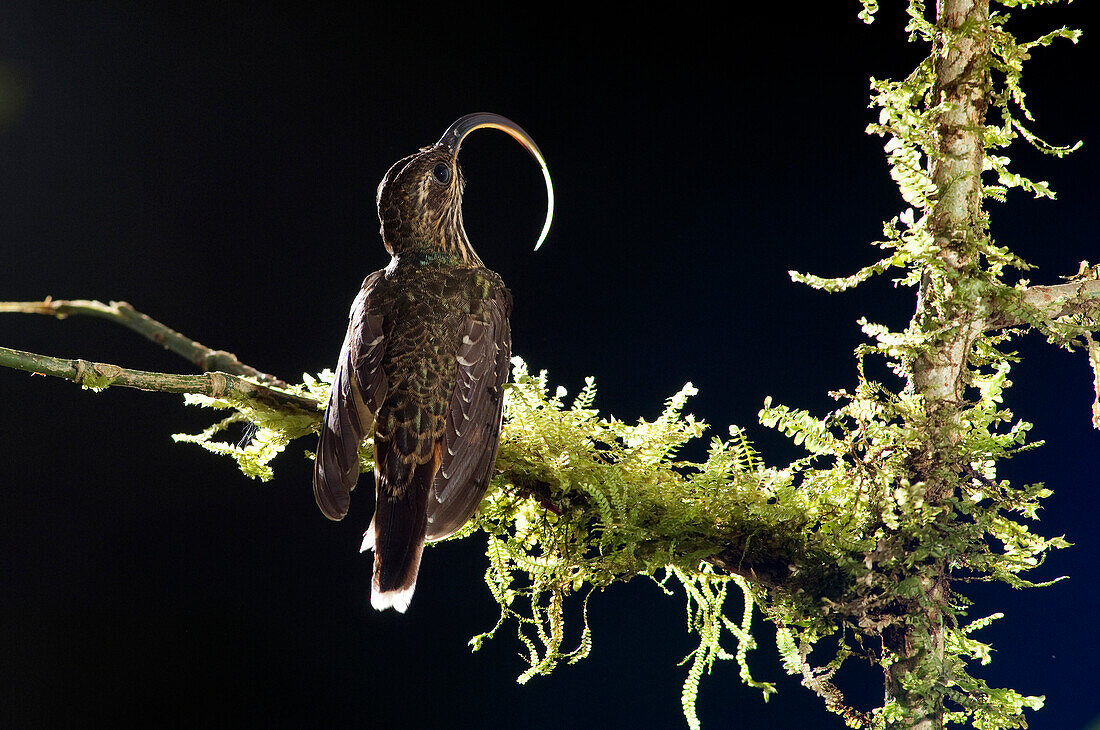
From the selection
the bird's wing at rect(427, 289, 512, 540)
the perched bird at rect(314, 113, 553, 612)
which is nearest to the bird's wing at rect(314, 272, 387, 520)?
the perched bird at rect(314, 113, 553, 612)

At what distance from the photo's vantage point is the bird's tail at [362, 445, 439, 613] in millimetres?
1441

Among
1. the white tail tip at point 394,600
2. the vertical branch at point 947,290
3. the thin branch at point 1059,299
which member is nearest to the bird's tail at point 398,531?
the white tail tip at point 394,600

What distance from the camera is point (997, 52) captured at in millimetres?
1771

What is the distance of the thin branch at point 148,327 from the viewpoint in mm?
1329

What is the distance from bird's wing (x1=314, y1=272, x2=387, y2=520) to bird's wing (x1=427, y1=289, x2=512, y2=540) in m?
0.15

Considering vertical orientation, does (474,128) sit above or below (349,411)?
above

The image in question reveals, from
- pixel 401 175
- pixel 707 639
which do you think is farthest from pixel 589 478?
pixel 401 175

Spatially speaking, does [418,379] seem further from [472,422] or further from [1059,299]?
[1059,299]

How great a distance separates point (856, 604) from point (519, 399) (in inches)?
30.0

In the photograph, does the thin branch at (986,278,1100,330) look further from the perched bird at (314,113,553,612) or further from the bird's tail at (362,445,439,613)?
the bird's tail at (362,445,439,613)

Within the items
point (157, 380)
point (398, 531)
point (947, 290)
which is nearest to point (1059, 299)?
point (947, 290)

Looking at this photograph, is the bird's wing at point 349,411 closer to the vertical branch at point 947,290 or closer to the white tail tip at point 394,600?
the white tail tip at point 394,600

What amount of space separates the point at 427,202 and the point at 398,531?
0.65 meters

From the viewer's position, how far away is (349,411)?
5.30 feet
